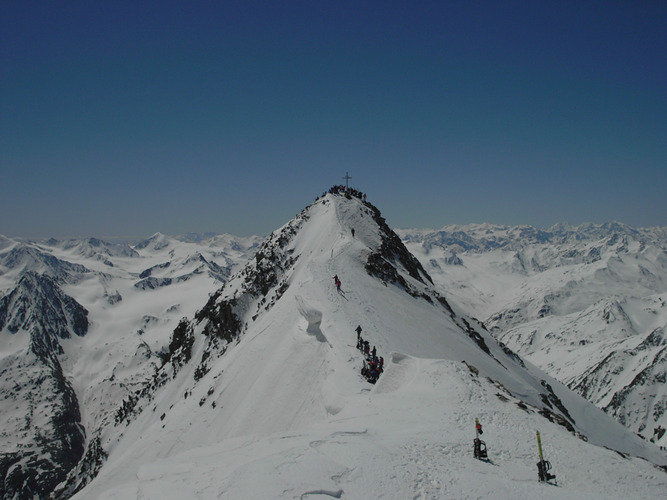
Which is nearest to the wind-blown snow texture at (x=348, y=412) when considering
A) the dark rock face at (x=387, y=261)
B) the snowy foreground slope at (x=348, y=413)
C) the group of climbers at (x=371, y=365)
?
the snowy foreground slope at (x=348, y=413)

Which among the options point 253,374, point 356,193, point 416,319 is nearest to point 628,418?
point 356,193

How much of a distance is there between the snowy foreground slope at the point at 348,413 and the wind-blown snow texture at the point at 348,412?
0.09 meters

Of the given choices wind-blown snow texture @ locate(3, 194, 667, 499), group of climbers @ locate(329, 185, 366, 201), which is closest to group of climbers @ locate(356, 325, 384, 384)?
wind-blown snow texture @ locate(3, 194, 667, 499)

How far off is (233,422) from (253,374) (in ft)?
17.4

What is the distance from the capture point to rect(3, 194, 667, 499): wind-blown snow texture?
43.0 ft

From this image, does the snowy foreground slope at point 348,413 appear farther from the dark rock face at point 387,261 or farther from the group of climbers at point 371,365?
the group of climbers at point 371,365

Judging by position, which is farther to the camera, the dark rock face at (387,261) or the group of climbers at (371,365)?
the dark rock face at (387,261)

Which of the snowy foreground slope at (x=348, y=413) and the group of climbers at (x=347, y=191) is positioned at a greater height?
the group of climbers at (x=347, y=191)

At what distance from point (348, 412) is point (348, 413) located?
0.17 meters

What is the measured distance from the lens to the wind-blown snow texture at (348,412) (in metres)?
13.1

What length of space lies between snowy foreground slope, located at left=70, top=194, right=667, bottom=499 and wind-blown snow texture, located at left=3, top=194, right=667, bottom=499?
95mm

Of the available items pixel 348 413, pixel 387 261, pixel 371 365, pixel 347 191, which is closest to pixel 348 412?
pixel 348 413

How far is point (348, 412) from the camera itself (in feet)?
66.6

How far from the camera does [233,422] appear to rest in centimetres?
3188
